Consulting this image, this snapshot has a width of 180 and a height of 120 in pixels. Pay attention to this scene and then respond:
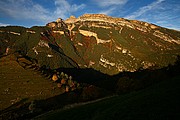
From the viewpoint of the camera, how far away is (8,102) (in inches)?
5428

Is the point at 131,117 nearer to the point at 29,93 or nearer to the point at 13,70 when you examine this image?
the point at 29,93

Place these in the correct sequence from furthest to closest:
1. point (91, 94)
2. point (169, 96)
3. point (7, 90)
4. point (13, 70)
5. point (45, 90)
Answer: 1. point (13, 70)
2. point (45, 90)
3. point (7, 90)
4. point (91, 94)
5. point (169, 96)

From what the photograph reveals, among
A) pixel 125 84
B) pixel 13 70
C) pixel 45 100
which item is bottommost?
pixel 45 100

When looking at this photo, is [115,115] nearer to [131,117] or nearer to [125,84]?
[131,117]

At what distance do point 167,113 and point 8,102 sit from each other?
451ft

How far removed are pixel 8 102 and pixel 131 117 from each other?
13377 cm

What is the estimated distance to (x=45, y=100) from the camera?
473 feet

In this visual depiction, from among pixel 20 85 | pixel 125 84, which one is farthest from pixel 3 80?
pixel 125 84

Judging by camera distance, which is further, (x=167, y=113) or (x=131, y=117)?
(x=131, y=117)

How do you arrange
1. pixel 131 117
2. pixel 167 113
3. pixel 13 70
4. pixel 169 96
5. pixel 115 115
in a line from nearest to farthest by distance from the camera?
pixel 167 113, pixel 131 117, pixel 115 115, pixel 169 96, pixel 13 70

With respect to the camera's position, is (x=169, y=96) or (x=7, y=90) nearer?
(x=169, y=96)

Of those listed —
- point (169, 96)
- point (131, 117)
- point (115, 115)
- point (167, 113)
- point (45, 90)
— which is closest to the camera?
point (167, 113)

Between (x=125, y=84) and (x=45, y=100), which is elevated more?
(x=125, y=84)

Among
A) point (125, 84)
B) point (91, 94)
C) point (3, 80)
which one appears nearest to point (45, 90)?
point (3, 80)
